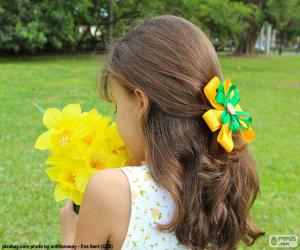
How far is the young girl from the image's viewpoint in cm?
143

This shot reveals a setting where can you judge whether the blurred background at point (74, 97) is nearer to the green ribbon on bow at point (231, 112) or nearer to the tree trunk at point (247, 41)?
the green ribbon on bow at point (231, 112)

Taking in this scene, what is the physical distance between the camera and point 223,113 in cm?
149

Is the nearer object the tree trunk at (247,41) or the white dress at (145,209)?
the white dress at (145,209)

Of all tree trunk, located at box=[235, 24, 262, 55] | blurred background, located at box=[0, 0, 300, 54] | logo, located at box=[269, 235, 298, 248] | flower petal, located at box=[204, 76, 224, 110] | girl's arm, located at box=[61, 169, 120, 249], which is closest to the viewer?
girl's arm, located at box=[61, 169, 120, 249]

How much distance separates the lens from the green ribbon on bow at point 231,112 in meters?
1.49

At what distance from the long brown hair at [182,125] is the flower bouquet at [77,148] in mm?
189

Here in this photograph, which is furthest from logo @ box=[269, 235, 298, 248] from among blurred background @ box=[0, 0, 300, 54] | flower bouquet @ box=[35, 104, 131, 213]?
blurred background @ box=[0, 0, 300, 54]

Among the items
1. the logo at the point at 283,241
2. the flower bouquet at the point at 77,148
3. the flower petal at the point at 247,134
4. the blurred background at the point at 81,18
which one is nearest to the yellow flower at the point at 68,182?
the flower bouquet at the point at 77,148

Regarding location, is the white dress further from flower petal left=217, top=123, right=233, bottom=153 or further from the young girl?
flower petal left=217, top=123, right=233, bottom=153

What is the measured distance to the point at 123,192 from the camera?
4.60ft

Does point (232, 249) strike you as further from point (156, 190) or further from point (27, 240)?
point (27, 240)

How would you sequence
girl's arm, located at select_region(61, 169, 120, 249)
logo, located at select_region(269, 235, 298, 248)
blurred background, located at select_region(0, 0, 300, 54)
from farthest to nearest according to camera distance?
blurred background, located at select_region(0, 0, 300, 54) → logo, located at select_region(269, 235, 298, 248) → girl's arm, located at select_region(61, 169, 120, 249)

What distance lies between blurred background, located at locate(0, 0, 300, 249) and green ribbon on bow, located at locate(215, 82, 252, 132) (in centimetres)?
43

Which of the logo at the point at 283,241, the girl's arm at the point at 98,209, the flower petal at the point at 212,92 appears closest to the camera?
the girl's arm at the point at 98,209
